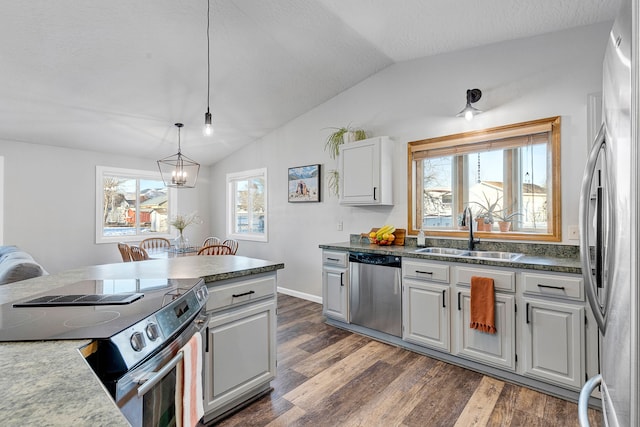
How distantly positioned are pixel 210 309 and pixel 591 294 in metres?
1.70

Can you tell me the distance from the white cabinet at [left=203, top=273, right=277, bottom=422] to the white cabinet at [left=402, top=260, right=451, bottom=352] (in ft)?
4.22

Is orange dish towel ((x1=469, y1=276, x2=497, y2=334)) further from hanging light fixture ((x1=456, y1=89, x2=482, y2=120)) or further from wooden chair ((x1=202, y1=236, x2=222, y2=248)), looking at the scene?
wooden chair ((x1=202, y1=236, x2=222, y2=248))

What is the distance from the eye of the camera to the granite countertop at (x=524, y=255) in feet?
7.07

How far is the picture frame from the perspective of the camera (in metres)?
4.26

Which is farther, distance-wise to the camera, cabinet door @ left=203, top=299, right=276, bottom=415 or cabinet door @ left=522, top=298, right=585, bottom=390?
cabinet door @ left=522, top=298, right=585, bottom=390

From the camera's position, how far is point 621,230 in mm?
723

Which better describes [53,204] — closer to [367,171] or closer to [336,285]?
[336,285]

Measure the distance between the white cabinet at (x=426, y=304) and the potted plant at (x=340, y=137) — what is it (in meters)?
1.62

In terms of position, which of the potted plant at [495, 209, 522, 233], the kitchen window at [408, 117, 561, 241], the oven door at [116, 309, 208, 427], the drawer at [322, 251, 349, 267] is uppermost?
the kitchen window at [408, 117, 561, 241]

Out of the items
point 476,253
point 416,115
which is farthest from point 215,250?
point 476,253

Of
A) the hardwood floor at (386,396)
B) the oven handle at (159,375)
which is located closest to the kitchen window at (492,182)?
the hardwood floor at (386,396)

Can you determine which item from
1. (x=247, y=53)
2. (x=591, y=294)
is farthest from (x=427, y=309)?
(x=247, y=53)

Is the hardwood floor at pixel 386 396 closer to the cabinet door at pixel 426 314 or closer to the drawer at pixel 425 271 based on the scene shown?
the cabinet door at pixel 426 314

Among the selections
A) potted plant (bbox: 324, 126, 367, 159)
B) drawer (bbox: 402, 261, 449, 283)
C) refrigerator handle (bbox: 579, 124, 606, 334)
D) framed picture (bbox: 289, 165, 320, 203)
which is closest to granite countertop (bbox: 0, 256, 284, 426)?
refrigerator handle (bbox: 579, 124, 606, 334)
